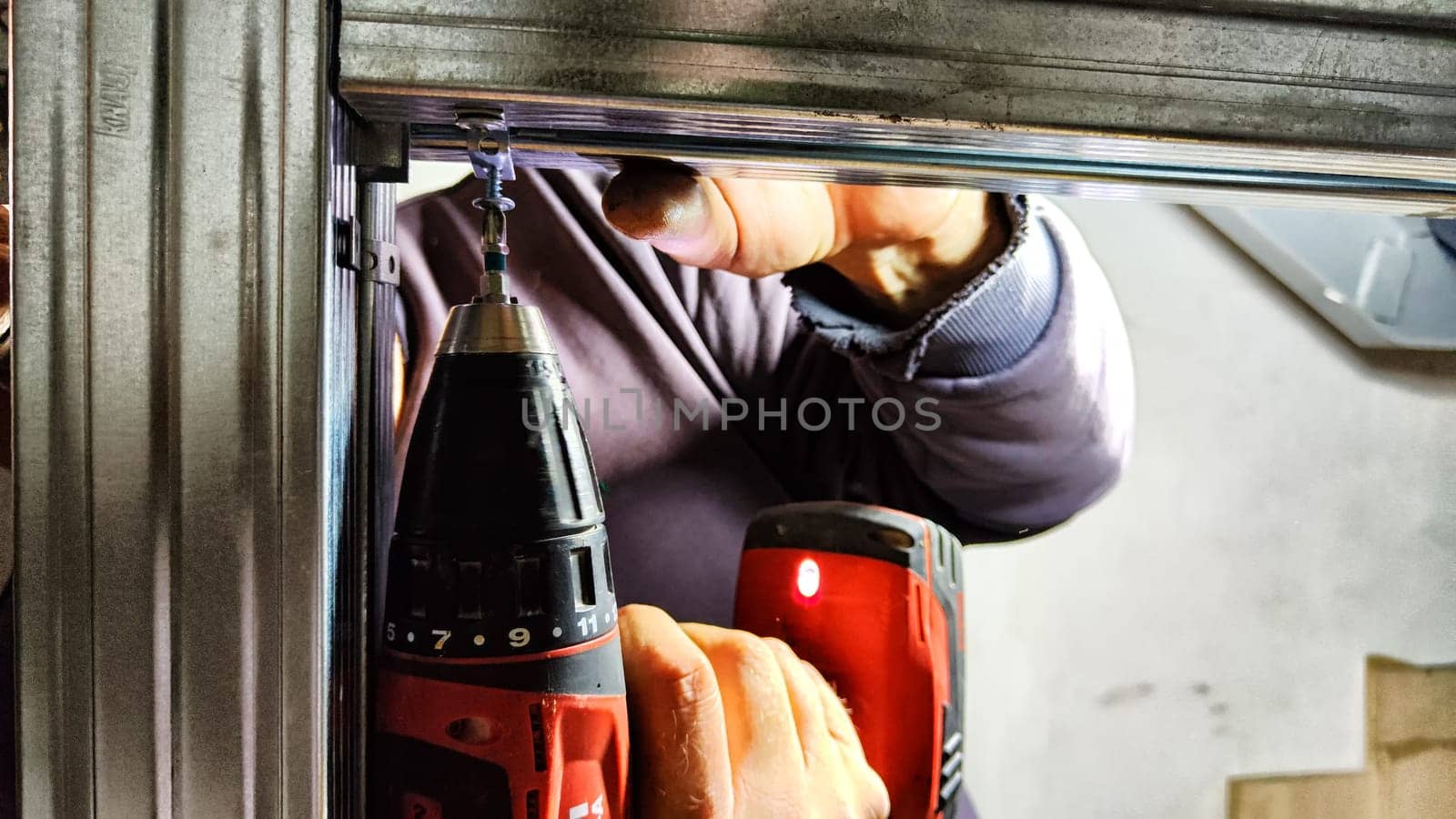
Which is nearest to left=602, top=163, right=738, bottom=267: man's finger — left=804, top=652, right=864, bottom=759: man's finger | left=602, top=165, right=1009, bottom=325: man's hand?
left=602, top=165, right=1009, bottom=325: man's hand

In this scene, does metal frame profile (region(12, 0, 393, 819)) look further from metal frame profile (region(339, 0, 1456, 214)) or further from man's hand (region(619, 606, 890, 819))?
man's hand (region(619, 606, 890, 819))

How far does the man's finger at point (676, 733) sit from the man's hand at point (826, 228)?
0.34 m

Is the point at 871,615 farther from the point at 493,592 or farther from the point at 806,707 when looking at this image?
the point at 493,592

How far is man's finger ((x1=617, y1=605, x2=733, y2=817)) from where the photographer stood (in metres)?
0.59

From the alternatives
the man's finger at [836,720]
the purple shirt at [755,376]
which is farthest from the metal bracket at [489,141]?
the man's finger at [836,720]

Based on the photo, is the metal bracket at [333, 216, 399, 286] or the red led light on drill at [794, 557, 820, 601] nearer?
the metal bracket at [333, 216, 399, 286]

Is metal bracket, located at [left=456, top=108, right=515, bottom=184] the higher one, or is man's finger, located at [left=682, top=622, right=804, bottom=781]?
metal bracket, located at [left=456, top=108, right=515, bottom=184]

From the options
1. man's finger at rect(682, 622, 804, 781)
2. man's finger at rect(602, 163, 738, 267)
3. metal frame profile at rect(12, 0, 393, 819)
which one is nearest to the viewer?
metal frame profile at rect(12, 0, 393, 819)

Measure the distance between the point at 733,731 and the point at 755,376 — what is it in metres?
0.34

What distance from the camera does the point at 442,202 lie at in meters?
0.69

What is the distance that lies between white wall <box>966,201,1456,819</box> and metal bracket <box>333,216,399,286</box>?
0.65 meters

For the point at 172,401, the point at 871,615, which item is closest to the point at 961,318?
the point at 871,615

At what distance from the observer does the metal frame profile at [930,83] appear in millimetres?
444

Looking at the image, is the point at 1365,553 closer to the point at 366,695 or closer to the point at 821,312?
the point at 821,312
